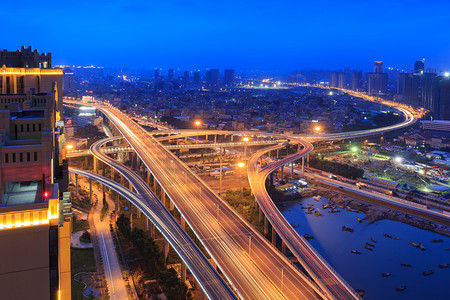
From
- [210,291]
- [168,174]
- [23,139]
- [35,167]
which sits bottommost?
[210,291]

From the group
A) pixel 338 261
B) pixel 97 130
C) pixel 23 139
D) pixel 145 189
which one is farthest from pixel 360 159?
pixel 23 139

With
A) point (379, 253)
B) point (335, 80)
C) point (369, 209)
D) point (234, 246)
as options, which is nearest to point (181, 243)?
point (234, 246)

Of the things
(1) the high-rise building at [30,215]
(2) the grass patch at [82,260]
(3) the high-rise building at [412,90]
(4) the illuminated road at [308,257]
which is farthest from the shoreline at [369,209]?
(3) the high-rise building at [412,90]

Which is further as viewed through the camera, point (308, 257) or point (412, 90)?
point (412, 90)

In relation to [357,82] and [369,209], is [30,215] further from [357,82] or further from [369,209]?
[357,82]

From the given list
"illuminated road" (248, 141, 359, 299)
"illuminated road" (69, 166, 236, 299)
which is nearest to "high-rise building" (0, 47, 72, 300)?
"illuminated road" (69, 166, 236, 299)

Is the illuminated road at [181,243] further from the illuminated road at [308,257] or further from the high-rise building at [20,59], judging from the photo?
the high-rise building at [20,59]

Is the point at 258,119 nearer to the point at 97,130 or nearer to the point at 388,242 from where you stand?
the point at 97,130
